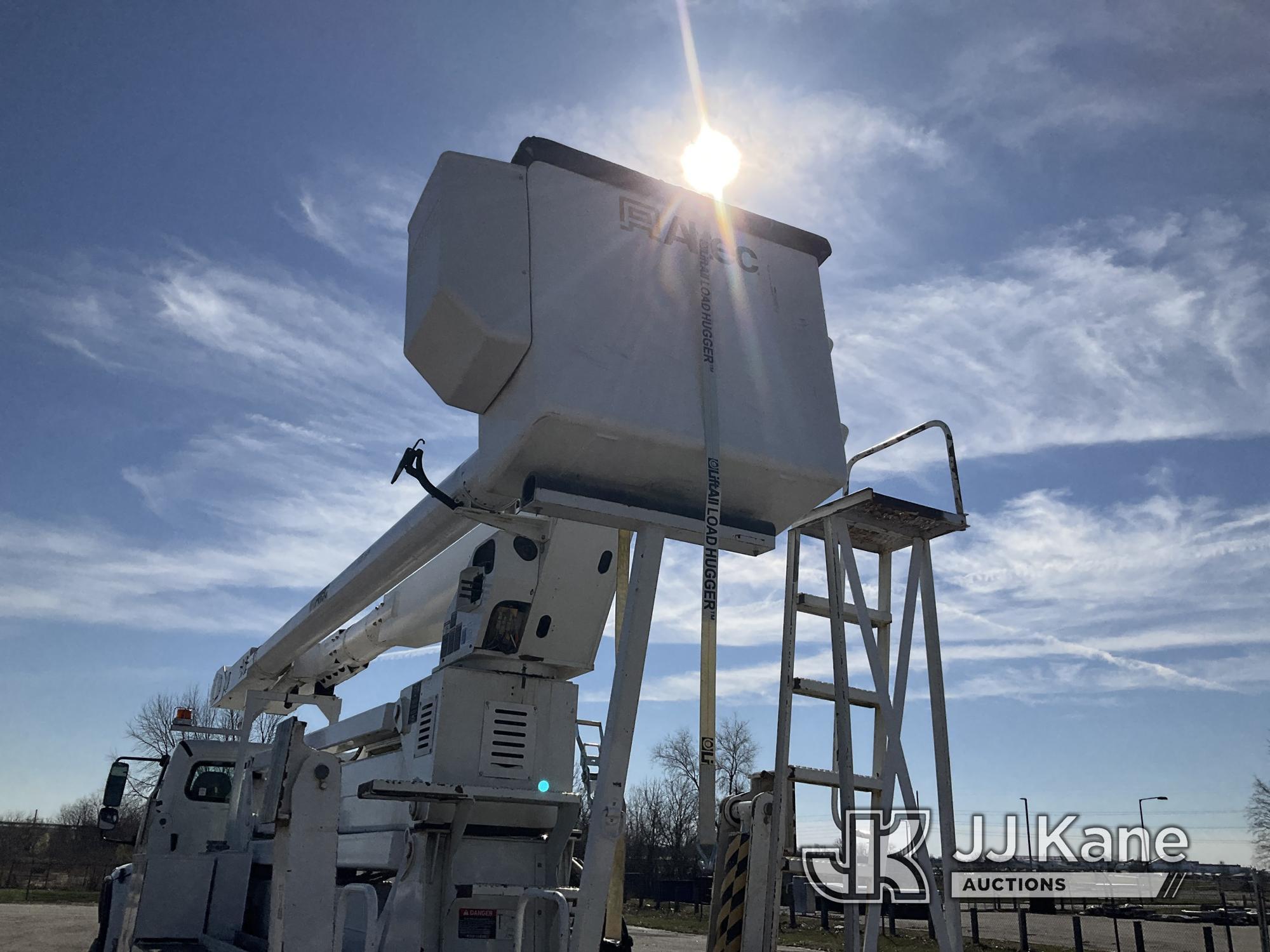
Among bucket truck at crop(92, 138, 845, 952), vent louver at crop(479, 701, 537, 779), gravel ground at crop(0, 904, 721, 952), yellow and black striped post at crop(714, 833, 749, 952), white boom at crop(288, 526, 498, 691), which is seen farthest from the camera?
gravel ground at crop(0, 904, 721, 952)

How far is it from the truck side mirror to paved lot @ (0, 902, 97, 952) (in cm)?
953

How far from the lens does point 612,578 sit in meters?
6.56

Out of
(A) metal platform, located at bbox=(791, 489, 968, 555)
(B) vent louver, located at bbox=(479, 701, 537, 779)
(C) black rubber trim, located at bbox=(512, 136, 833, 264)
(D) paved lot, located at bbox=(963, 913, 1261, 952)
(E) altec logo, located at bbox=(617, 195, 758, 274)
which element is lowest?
(D) paved lot, located at bbox=(963, 913, 1261, 952)

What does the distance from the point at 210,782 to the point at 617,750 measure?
7.71 m

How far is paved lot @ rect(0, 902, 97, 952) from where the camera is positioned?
17219 mm

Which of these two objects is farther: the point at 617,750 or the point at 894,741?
the point at 894,741

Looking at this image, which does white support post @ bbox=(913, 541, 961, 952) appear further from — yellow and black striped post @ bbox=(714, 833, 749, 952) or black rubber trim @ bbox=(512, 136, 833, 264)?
black rubber trim @ bbox=(512, 136, 833, 264)

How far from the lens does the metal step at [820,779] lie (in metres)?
→ 4.10

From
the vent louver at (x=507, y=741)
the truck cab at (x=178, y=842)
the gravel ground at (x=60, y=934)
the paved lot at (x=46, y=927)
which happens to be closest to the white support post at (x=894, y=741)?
the vent louver at (x=507, y=741)

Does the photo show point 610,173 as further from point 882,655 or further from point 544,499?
point 882,655

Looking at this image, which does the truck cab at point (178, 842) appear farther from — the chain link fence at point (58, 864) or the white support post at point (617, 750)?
the chain link fence at point (58, 864)

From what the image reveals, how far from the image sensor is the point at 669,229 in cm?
445

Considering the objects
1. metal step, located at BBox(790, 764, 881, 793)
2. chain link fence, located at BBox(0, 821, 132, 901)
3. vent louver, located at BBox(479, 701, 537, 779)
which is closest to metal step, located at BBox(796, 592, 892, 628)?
metal step, located at BBox(790, 764, 881, 793)

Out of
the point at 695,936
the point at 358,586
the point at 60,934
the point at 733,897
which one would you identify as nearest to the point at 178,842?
the point at 358,586
